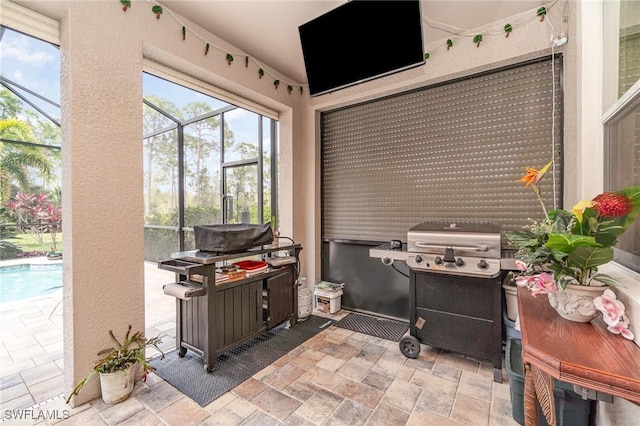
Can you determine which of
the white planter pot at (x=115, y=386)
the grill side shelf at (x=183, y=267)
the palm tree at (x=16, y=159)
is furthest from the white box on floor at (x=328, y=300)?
the palm tree at (x=16, y=159)

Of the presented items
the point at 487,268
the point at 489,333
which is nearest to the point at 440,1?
the point at 487,268

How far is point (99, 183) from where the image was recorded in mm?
1962

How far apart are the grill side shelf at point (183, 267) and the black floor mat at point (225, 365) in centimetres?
85

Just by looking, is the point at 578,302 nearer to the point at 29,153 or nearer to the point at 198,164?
the point at 198,164

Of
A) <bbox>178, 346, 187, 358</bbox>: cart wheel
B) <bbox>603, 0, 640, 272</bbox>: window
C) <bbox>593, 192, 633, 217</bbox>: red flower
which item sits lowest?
<bbox>178, 346, 187, 358</bbox>: cart wheel

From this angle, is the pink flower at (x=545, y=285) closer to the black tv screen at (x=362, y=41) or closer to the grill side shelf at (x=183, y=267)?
the black tv screen at (x=362, y=41)

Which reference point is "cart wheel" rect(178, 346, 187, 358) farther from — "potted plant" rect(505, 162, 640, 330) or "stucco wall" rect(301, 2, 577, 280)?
"potted plant" rect(505, 162, 640, 330)

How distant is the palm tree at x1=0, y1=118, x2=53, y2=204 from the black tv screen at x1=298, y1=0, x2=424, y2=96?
4.63 m

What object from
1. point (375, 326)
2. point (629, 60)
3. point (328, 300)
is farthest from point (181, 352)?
point (629, 60)

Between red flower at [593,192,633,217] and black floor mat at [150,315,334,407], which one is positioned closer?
red flower at [593,192,633,217]

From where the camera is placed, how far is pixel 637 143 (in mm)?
1207

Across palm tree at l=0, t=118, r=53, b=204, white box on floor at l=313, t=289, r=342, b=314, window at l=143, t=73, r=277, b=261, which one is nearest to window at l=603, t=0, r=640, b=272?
white box on floor at l=313, t=289, r=342, b=314

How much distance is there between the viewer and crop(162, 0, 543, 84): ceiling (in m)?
2.31

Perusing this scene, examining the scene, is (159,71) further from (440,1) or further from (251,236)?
(440,1)
